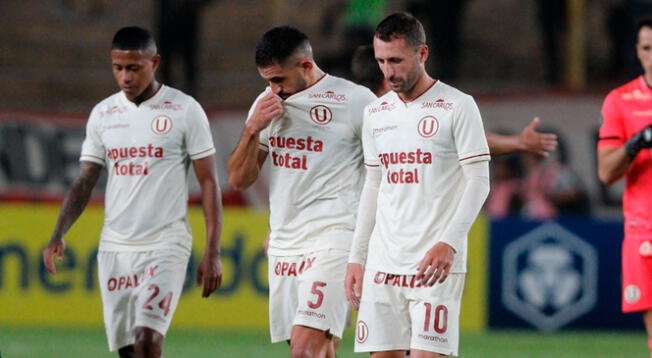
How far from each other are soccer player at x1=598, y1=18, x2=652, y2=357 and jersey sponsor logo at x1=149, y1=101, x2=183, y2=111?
2.50 meters

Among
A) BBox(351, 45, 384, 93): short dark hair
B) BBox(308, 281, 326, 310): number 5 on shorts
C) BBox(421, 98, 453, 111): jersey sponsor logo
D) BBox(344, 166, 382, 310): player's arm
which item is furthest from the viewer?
BBox(351, 45, 384, 93): short dark hair

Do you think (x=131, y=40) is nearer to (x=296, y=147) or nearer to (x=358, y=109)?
Answer: (x=296, y=147)

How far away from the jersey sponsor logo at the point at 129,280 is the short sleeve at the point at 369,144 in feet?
5.41

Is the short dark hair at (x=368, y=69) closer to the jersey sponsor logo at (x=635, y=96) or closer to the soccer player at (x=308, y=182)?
the soccer player at (x=308, y=182)

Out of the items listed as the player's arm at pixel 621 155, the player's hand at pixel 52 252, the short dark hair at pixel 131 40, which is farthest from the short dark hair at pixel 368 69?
the player's hand at pixel 52 252

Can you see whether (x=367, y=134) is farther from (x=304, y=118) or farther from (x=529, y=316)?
(x=529, y=316)

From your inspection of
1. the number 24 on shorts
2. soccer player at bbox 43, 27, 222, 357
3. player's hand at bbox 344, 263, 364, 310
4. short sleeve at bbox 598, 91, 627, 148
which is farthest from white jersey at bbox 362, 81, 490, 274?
the number 24 on shorts

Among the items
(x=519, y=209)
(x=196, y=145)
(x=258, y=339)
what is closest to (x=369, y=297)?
(x=196, y=145)

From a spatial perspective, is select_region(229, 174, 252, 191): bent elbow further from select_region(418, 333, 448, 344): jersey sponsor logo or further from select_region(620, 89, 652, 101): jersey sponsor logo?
select_region(620, 89, 652, 101): jersey sponsor logo

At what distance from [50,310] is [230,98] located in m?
9.19

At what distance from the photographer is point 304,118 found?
22.9 ft

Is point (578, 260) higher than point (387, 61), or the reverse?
point (387, 61)

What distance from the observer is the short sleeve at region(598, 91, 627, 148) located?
709cm

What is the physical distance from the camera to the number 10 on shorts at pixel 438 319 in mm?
6035
